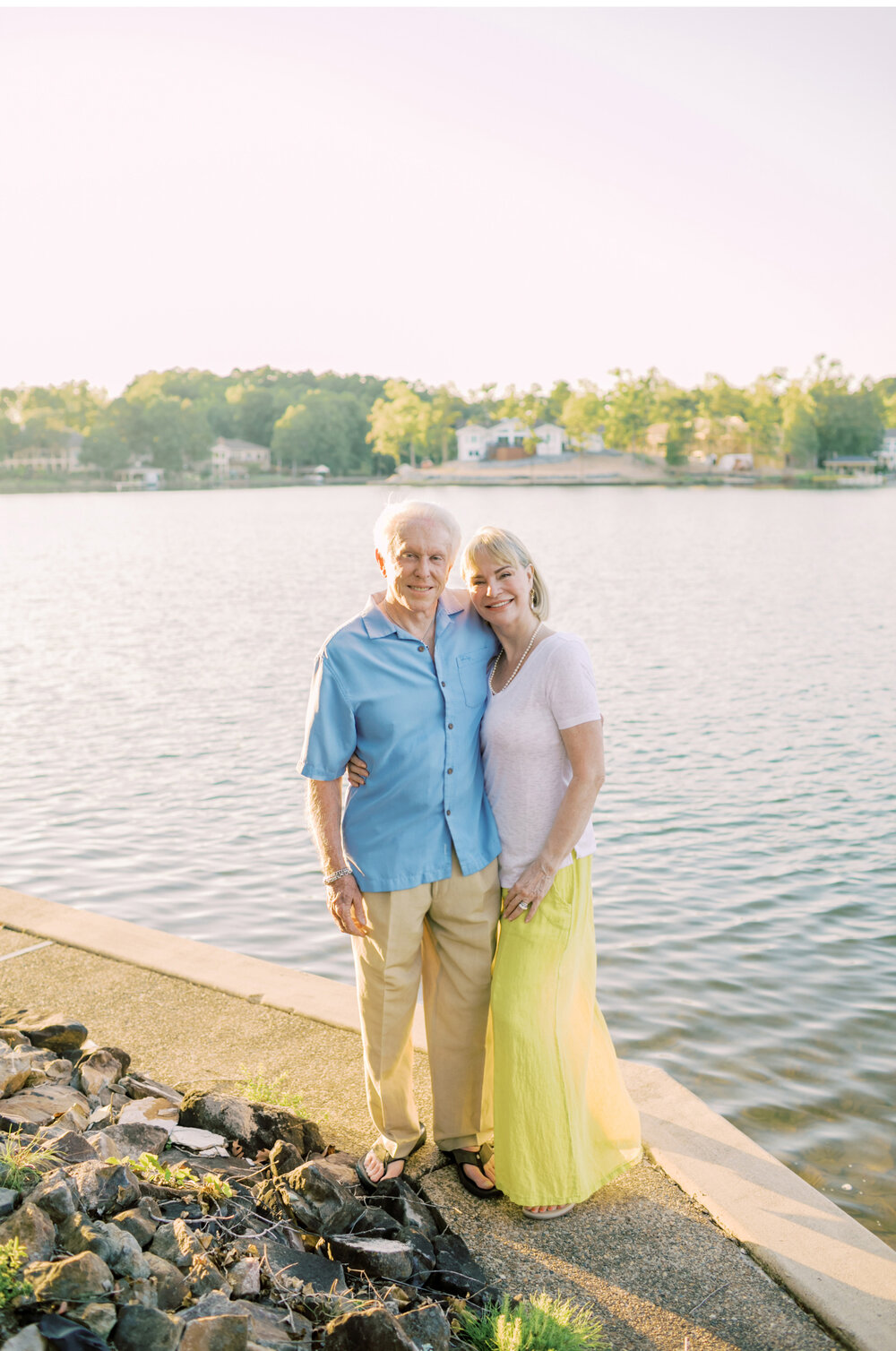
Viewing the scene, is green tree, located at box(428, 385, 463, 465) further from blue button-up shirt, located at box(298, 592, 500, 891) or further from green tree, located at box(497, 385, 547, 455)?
blue button-up shirt, located at box(298, 592, 500, 891)

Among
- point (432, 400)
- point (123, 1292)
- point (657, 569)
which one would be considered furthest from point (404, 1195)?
point (432, 400)

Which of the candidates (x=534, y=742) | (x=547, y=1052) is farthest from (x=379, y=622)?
(x=547, y=1052)

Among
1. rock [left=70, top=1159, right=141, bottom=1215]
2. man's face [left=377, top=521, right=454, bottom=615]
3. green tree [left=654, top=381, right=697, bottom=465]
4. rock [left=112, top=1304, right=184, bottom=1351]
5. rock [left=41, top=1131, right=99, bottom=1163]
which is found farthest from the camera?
green tree [left=654, top=381, right=697, bottom=465]

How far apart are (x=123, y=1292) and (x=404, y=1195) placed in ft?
3.39

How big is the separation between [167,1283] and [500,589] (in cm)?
200

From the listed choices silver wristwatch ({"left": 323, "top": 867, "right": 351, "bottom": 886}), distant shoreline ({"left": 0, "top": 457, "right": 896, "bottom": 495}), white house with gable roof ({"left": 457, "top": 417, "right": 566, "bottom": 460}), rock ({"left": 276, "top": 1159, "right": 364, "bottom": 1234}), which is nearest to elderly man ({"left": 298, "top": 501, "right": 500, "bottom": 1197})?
silver wristwatch ({"left": 323, "top": 867, "right": 351, "bottom": 886})

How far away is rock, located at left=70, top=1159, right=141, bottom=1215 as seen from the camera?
289cm

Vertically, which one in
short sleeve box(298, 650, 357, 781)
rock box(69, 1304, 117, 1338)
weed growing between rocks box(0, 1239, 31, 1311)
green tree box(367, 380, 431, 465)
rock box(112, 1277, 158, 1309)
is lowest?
rock box(112, 1277, 158, 1309)

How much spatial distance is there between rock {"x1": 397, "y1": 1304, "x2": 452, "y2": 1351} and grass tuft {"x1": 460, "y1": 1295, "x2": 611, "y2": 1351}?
0.11m

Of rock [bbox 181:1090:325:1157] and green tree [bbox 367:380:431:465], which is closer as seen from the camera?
rock [bbox 181:1090:325:1157]

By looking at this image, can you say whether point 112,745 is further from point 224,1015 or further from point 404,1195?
point 404,1195

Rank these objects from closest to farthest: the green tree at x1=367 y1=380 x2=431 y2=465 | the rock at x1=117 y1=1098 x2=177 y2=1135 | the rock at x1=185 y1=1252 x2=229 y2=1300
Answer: the rock at x1=185 y1=1252 x2=229 y2=1300 < the rock at x1=117 y1=1098 x2=177 y2=1135 < the green tree at x1=367 y1=380 x2=431 y2=465

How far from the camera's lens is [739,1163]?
3.75 meters

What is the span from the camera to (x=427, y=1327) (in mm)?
2781
